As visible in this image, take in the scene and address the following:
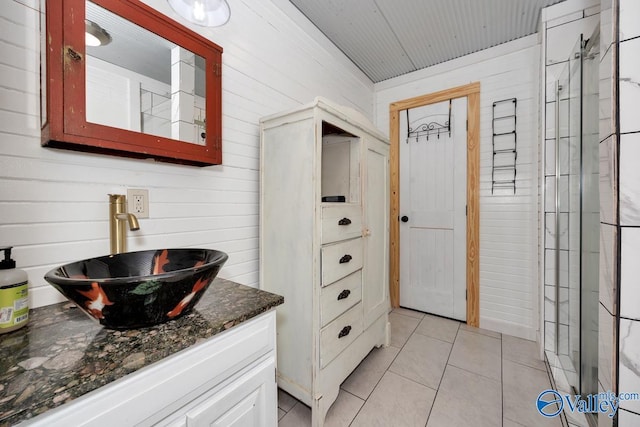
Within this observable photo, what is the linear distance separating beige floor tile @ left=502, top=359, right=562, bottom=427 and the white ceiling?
2.52 m

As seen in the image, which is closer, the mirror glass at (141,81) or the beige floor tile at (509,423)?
the mirror glass at (141,81)

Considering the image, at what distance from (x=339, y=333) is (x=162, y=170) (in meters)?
1.23

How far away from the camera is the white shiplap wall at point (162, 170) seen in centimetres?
84

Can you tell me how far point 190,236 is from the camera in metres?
1.28

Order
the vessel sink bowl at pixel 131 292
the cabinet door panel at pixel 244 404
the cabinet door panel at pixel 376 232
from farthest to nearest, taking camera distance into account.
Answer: the cabinet door panel at pixel 376 232 → the cabinet door panel at pixel 244 404 → the vessel sink bowl at pixel 131 292

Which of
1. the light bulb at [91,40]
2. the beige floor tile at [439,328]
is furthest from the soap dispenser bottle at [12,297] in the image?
the beige floor tile at [439,328]

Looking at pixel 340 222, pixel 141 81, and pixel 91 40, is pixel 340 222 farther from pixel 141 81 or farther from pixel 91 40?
pixel 91 40

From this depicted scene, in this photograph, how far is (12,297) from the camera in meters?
0.67

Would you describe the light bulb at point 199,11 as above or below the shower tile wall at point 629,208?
above

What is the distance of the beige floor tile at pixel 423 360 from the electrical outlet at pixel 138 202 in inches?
69.6

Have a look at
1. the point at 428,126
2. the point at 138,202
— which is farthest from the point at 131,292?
the point at 428,126

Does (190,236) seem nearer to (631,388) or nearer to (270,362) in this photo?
(270,362)

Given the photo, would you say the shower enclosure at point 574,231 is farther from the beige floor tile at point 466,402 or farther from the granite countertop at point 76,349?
the granite countertop at point 76,349

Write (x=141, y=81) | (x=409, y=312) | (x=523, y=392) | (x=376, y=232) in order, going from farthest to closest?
1. (x=409, y=312)
2. (x=376, y=232)
3. (x=523, y=392)
4. (x=141, y=81)
